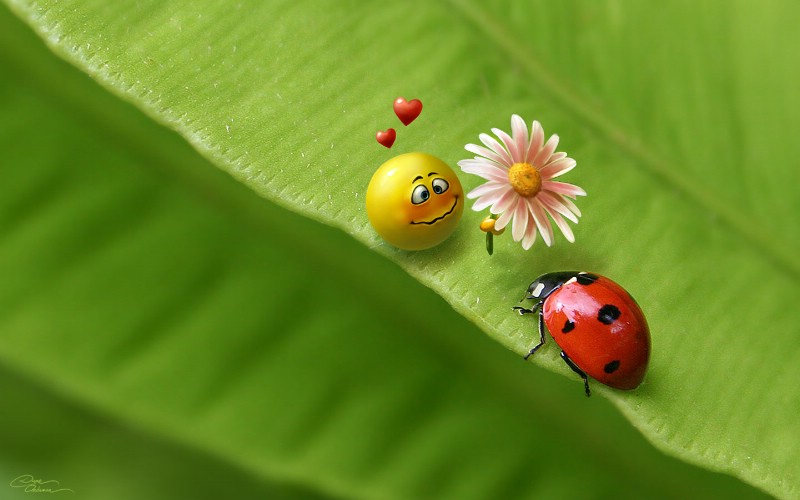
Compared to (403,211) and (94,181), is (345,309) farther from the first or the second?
(94,181)

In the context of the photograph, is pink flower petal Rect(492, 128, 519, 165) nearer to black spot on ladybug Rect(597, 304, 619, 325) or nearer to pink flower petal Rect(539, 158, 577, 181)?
pink flower petal Rect(539, 158, 577, 181)

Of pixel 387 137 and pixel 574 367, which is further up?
pixel 387 137

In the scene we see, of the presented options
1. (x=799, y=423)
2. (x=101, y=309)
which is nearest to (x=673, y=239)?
(x=799, y=423)

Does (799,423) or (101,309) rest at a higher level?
(101,309)

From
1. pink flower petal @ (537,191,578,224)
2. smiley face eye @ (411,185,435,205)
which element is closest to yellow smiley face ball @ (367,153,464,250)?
smiley face eye @ (411,185,435,205)

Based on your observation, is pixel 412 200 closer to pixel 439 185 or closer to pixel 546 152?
pixel 439 185

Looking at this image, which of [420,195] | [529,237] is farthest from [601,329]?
[420,195]

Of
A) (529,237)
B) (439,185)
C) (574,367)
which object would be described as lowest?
(574,367)
